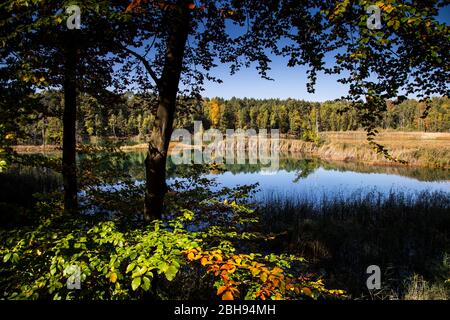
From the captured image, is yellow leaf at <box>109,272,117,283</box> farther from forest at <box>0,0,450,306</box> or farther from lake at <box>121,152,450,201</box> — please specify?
lake at <box>121,152,450,201</box>

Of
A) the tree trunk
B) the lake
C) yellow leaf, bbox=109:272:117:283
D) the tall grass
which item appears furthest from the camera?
the lake

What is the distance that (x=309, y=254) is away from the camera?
888cm

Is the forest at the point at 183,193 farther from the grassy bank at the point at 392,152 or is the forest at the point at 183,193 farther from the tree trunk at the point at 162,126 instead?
the grassy bank at the point at 392,152

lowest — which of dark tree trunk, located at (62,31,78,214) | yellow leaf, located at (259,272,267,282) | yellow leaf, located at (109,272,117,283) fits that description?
yellow leaf, located at (259,272,267,282)

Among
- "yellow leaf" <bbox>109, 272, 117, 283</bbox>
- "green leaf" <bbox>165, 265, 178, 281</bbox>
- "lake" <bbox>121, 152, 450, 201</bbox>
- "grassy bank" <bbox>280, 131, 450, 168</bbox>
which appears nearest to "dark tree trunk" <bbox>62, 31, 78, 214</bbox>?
"yellow leaf" <bbox>109, 272, 117, 283</bbox>

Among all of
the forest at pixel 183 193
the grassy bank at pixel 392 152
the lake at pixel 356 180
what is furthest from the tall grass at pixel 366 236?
the grassy bank at pixel 392 152

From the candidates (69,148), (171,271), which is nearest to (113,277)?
(171,271)

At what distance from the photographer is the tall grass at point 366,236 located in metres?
7.40

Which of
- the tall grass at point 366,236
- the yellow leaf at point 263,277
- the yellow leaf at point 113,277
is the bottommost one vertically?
the tall grass at point 366,236

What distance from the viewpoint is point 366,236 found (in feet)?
32.4

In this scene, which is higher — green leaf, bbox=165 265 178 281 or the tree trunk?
the tree trunk

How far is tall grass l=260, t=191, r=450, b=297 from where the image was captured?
7400 mm
